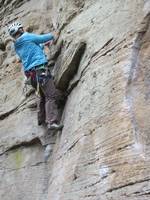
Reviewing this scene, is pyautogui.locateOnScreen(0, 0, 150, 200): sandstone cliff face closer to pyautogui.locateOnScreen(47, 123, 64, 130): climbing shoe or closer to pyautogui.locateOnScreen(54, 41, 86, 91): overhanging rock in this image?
pyautogui.locateOnScreen(54, 41, 86, 91): overhanging rock

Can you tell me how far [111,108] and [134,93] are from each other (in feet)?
1.76

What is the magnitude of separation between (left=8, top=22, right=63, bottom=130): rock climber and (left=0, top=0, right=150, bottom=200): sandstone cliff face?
0.33m

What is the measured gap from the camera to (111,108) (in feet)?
31.9

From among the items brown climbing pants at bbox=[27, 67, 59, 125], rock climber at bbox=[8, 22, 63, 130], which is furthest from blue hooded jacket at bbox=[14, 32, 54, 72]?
brown climbing pants at bbox=[27, 67, 59, 125]

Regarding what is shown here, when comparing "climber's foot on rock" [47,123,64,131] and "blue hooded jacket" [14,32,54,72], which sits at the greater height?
"blue hooded jacket" [14,32,54,72]

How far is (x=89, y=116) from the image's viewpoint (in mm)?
10367

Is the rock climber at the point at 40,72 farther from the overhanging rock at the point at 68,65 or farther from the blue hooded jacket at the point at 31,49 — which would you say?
the overhanging rock at the point at 68,65

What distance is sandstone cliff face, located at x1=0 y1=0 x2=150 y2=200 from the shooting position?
353 inches

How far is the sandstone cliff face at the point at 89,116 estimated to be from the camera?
8969 millimetres

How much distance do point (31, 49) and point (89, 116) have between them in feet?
10.1

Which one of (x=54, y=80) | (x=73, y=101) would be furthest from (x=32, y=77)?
(x=73, y=101)

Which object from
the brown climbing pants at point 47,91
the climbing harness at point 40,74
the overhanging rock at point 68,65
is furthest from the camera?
the climbing harness at point 40,74

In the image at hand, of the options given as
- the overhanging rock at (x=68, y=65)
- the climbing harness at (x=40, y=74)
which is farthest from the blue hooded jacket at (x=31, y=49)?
the overhanging rock at (x=68, y=65)

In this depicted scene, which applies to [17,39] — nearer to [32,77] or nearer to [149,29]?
[32,77]
